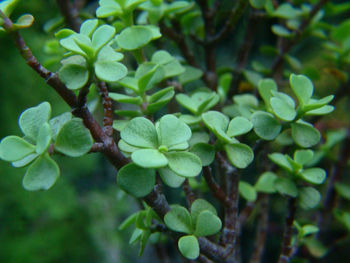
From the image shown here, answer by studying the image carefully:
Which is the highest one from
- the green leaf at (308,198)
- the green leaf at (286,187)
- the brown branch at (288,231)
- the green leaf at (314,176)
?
the green leaf at (314,176)

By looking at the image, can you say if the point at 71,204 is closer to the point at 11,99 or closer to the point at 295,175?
the point at 11,99

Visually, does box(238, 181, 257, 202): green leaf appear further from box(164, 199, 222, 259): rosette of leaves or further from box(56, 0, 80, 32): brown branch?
box(56, 0, 80, 32): brown branch

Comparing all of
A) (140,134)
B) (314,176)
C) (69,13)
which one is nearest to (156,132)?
(140,134)

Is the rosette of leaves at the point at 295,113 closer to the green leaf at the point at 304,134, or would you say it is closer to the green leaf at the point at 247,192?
the green leaf at the point at 304,134

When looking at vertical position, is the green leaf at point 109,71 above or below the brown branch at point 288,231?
above

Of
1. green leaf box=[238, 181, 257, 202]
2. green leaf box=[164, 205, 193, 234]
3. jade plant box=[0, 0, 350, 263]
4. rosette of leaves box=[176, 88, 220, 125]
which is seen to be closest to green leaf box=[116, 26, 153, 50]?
jade plant box=[0, 0, 350, 263]

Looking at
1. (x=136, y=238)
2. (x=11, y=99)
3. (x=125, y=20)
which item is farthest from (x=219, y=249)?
(x=11, y=99)

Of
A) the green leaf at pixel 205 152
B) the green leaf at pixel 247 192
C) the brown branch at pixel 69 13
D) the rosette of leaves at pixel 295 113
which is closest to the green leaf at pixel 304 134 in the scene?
the rosette of leaves at pixel 295 113
